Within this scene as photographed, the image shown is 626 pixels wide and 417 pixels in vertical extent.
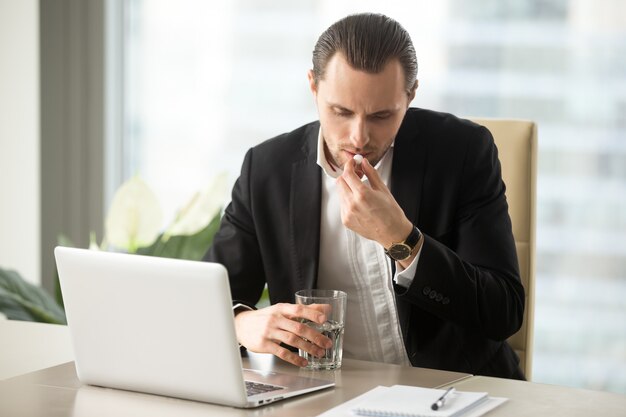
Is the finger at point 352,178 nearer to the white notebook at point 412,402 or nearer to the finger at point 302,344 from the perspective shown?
the finger at point 302,344

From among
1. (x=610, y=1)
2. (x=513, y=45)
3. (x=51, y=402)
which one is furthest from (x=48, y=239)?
(x=51, y=402)

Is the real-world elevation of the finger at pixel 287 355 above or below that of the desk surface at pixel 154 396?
above

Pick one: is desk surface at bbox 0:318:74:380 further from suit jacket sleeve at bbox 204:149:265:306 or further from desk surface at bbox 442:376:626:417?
desk surface at bbox 442:376:626:417

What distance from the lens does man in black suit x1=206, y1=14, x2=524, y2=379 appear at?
165 centimetres

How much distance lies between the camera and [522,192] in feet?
6.44

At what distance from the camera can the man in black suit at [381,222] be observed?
64.9 inches

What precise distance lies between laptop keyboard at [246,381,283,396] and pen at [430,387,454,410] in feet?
0.79

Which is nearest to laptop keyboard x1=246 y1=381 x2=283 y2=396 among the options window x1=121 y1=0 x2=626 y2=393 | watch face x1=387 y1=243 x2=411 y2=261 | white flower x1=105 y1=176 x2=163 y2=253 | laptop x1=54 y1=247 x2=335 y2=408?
laptop x1=54 y1=247 x2=335 y2=408

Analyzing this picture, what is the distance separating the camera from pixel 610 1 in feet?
9.68

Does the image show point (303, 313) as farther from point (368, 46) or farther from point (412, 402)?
point (368, 46)

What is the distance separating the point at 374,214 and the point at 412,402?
428mm

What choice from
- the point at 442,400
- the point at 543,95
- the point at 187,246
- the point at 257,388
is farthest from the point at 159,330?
the point at 543,95

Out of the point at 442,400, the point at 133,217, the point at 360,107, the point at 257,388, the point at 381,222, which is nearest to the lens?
the point at 442,400

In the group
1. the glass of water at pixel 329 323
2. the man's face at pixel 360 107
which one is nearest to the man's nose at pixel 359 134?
the man's face at pixel 360 107
